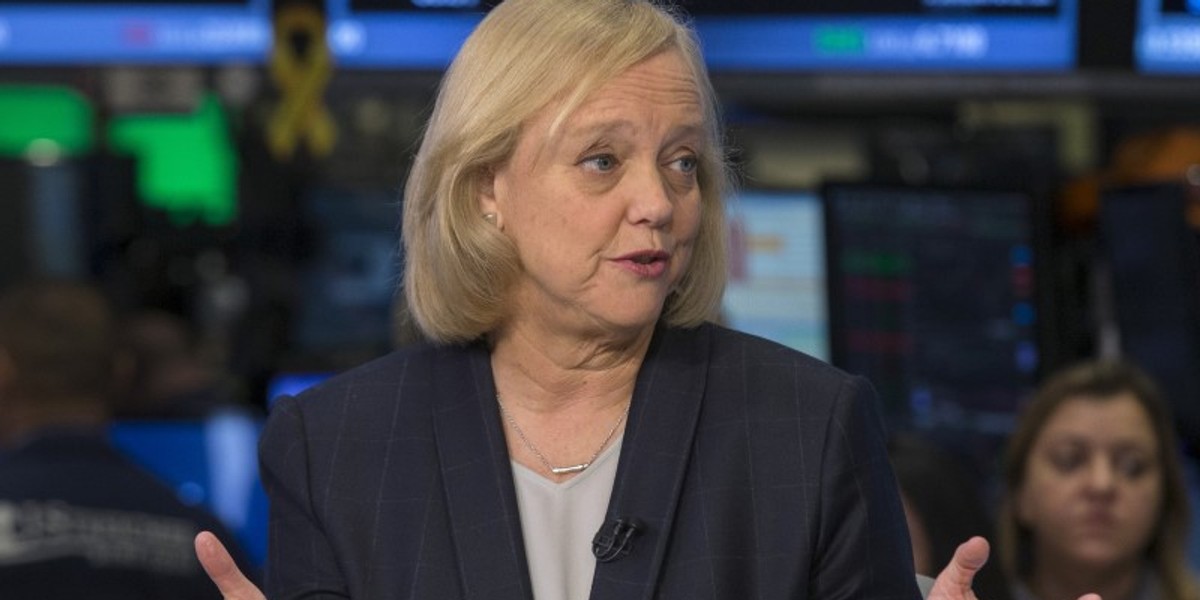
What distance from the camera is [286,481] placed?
268 centimetres

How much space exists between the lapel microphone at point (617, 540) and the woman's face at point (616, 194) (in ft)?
0.75

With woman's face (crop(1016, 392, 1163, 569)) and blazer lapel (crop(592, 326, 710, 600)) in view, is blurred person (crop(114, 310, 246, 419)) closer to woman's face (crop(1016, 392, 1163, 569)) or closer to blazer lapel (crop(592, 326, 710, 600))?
woman's face (crop(1016, 392, 1163, 569))

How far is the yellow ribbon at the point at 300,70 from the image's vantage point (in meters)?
5.14

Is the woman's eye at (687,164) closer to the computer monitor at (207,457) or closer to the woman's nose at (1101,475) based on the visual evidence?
the woman's nose at (1101,475)

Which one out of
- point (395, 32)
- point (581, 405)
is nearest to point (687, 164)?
point (581, 405)

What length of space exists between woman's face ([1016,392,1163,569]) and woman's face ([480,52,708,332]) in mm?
2254

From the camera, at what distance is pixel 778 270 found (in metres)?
6.17

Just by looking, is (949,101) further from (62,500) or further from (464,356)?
(464,356)

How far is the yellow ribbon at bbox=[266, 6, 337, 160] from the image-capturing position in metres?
5.14

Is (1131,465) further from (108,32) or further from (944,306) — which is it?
(108,32)

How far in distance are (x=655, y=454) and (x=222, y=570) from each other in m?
0.52

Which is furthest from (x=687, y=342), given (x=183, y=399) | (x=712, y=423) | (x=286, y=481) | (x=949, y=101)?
(x=183, y=399)

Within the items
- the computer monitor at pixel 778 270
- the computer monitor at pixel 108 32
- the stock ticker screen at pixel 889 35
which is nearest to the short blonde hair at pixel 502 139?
the stock ticker screen at pixel 889 35

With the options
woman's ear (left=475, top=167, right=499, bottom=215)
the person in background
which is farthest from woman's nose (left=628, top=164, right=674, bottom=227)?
the person in background
